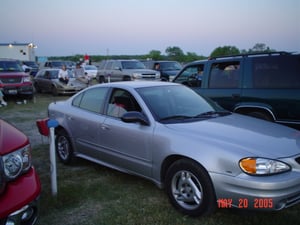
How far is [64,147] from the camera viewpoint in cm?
559

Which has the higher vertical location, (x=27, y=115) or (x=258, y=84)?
(x=258, y=84)

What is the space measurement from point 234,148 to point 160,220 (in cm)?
114

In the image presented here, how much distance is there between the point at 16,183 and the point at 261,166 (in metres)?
2.25

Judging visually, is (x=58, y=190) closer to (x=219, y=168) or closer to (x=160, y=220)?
(x=160, y=220)

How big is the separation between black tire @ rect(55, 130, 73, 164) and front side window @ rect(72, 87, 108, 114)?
0.59 metres

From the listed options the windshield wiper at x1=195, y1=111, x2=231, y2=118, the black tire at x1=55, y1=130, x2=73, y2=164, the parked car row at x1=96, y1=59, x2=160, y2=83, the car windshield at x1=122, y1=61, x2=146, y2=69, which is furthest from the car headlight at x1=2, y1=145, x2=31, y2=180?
the car windshield at x1=122, y1=61, x2=146, y2=69

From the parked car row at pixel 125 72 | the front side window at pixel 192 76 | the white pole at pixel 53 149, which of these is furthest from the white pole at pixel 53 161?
the parked car row at pixel 125 72

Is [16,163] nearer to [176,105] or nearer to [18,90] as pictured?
[176,105]

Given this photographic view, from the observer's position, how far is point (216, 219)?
11.5 ft

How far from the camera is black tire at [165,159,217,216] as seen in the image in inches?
131

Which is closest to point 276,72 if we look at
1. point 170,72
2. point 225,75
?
point 225,75

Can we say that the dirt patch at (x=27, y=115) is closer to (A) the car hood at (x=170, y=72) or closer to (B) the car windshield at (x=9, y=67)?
(B) the car windshield at (x=9, y=67)

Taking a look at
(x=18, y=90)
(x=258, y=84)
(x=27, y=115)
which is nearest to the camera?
(x=258, y=84)

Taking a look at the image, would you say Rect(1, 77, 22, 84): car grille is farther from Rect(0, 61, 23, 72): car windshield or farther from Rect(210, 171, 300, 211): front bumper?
Rect(210, 171, 300, 211): front bumper
